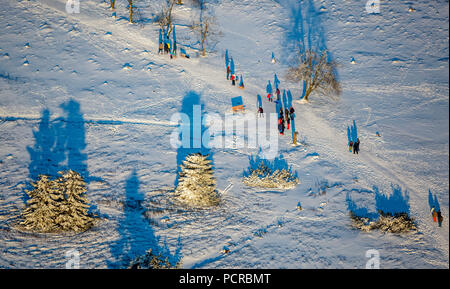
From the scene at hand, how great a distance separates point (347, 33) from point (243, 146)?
17.8 metres

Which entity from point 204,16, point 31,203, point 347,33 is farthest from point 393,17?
point 31,203

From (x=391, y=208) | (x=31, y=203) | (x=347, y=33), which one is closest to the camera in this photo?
(x=31, y=203)

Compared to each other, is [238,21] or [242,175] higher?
[238,21]

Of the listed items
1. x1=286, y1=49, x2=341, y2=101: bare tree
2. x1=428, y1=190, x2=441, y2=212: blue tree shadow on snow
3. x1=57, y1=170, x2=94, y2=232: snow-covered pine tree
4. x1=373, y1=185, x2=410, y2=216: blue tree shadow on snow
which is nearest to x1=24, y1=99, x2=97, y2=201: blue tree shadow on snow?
x1=57, y1=170, x2=94, y2=232: snow-covered pine tree

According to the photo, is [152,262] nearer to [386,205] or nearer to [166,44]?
→ [386,205]

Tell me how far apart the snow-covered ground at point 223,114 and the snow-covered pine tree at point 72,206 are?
2.09 ft

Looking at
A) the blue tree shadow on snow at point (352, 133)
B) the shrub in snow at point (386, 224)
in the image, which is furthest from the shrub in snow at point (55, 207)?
the blue tree shadow on snow at point (352, 133)

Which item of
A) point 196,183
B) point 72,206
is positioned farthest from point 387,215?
point 72,206

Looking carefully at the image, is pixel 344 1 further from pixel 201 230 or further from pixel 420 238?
pixel 201 230

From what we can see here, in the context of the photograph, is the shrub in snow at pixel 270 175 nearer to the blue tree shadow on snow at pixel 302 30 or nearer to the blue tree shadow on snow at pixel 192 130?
the blue tree shadow on snow at pixel 192 130

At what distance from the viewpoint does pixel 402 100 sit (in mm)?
30969

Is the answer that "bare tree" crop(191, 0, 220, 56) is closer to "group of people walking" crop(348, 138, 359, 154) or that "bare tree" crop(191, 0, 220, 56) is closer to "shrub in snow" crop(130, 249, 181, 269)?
"group of people walking" crop(348, 138, 359, 154)

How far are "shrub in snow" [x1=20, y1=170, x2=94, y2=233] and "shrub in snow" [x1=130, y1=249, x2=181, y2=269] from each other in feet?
11.6

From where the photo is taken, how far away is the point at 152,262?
62.7 feet
